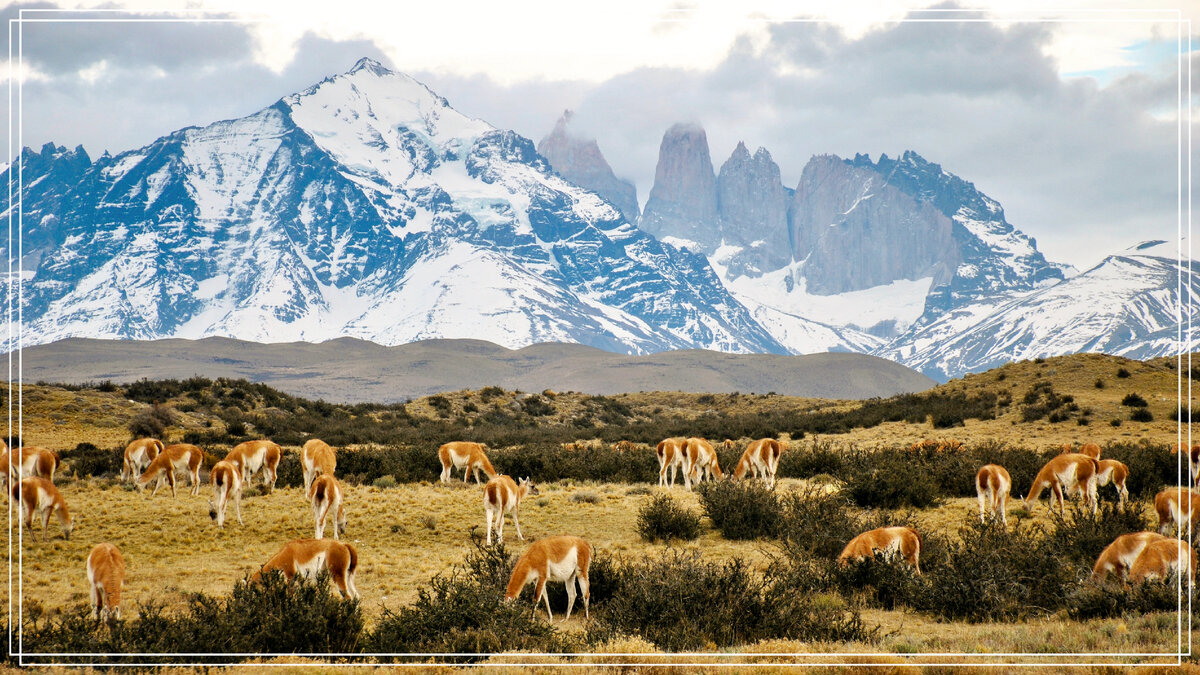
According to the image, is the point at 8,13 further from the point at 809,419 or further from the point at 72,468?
the point at 809,419

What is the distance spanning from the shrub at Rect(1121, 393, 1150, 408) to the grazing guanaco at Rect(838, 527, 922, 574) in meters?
26.0

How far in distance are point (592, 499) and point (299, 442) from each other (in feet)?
60.9

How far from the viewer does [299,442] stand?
34438 millimetres

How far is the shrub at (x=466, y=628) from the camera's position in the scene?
→ 8.66m

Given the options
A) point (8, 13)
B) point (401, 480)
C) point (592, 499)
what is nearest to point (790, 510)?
point (592, 499)

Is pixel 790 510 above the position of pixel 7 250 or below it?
below

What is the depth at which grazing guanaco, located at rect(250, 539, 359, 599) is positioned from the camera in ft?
33.3

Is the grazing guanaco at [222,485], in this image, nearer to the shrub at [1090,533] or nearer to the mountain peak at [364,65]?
the mountain peak at [364,65]

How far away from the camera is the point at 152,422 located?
106 ft

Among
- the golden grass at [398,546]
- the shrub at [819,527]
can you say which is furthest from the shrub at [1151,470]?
the shrub at [819,527]

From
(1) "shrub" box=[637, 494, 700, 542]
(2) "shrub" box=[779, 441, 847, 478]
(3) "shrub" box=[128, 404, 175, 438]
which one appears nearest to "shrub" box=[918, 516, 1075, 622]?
(1) "shrub" box=[637, 494, 700, 542]

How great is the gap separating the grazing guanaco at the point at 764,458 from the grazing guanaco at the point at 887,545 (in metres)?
8.81

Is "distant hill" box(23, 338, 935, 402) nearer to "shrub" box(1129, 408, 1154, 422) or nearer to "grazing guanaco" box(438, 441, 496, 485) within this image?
"shrub" box(1129, 408, 1154, 422)

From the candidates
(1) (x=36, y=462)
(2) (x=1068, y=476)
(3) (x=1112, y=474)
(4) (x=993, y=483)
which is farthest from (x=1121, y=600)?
(1) (x=36, y=462)
